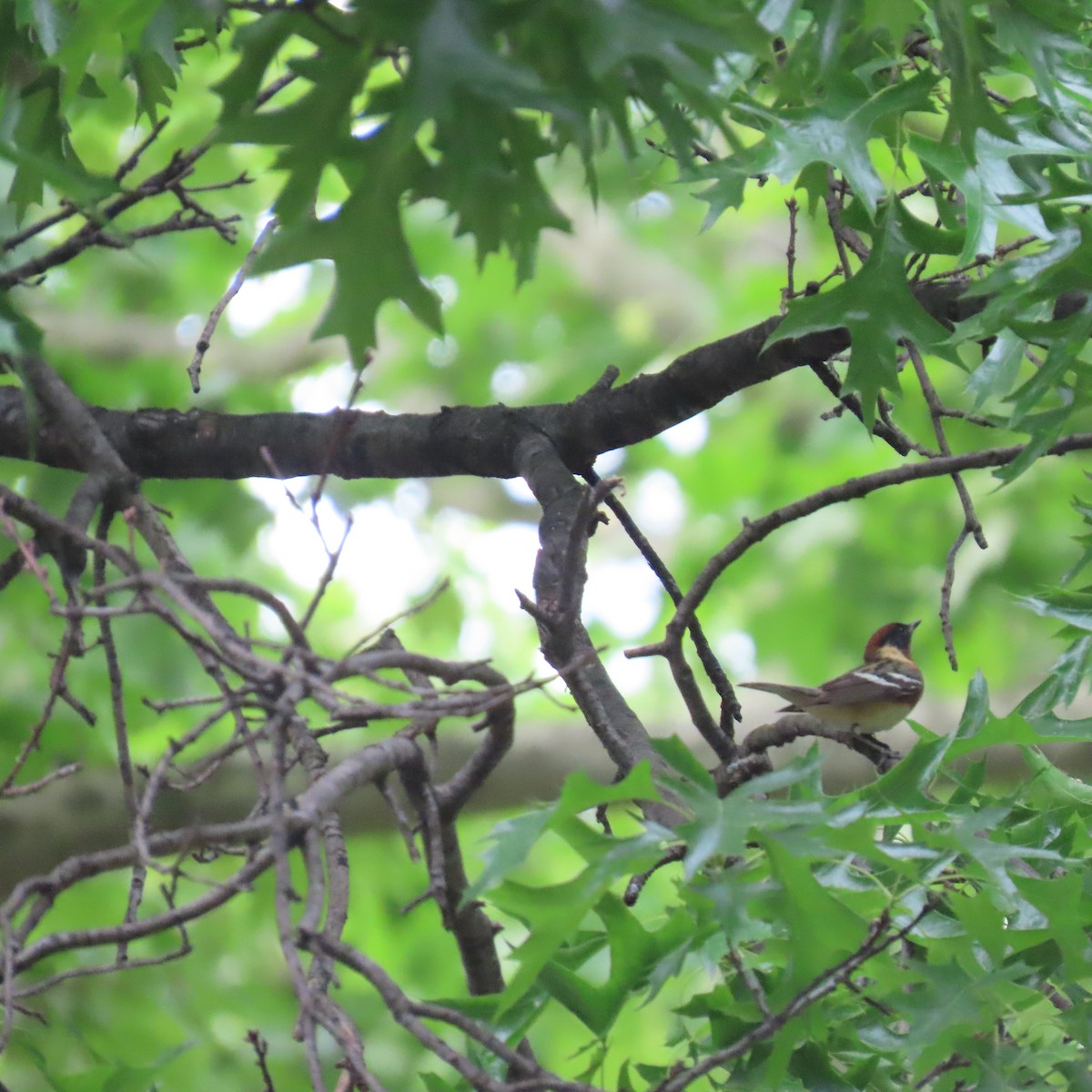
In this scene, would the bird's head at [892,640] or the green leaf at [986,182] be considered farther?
the bird's head at [892,640]

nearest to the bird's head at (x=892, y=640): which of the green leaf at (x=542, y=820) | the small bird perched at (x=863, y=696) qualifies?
the small bird perched at (x=863, y=696)

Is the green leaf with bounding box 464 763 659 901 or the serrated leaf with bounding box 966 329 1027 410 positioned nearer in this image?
the green leaf with bounding box 464 763 659 901

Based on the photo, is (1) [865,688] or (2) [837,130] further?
(1) [865,688]

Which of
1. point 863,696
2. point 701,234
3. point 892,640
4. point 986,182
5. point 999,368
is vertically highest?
point 892,640

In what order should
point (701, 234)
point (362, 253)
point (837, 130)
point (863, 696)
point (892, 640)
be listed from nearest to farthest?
point (362, 253), point (837, 130), point (701, 234), point (863, 696), point (892, 640)

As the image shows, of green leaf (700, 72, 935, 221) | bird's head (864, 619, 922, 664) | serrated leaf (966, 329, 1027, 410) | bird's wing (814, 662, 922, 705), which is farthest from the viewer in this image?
bird's head (864, 619, 922, 664)

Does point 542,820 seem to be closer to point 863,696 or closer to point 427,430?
point 427,430

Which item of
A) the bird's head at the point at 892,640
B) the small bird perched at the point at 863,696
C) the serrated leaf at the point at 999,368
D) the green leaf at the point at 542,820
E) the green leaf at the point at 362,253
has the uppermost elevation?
the bird's head at the point at 892,640

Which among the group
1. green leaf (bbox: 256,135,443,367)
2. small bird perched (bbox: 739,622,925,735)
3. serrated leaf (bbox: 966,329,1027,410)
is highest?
small bird perched (bbox: 739,622,925,735)

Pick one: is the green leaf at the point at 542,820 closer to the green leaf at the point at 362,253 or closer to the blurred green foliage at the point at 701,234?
the blurred green foliage at the point at 701,234

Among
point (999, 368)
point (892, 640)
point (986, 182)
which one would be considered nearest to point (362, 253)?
point (986, 182)

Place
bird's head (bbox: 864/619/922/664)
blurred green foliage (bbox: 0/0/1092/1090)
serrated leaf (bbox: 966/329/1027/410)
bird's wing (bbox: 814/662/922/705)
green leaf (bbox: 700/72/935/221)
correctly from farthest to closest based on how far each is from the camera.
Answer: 1. bird's head (bbox: 864/619/922/664)
2. bird's wing (bbox: 814/662/922/705)
3. serrated leaf (bbox: 966/329/1027/410)
4. green leaf (bbox: 700/72/935/221)
5. blurred green foliage (bbox: 0/0/1092/1090)

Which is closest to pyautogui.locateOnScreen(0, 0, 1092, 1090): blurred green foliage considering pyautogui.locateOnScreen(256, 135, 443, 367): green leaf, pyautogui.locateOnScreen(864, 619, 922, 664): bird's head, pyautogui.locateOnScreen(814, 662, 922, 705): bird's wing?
pyautogui.locateOnScreen(256, 135, 443, 367): green leaf

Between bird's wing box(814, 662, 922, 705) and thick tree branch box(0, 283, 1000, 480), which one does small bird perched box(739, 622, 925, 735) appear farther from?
thick tree branch box(0, 283, 1000, 480)
